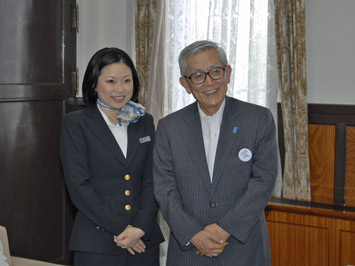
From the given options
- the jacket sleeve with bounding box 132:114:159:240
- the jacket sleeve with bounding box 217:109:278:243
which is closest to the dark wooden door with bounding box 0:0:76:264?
the jacket sleeve with bounding box 132:114:159:240

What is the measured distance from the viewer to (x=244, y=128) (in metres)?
2.20

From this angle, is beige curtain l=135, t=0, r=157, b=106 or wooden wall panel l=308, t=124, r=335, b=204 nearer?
wooden wall panel l=308, t=124, r=335, b=204

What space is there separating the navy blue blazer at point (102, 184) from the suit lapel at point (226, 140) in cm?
38

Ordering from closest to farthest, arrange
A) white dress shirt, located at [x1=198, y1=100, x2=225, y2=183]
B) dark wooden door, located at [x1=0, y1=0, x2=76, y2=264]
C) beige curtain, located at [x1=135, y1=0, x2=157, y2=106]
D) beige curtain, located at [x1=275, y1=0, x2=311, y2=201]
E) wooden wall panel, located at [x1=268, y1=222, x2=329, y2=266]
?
white dress shirt, located at [x1=198, y1=100, x2=225, y2=183] < dark wooden door, located at [x1=0, y1=0, x2=76, y2=264] < wooden wall panel, located at [x1=268, y1=222, x2=329, y2=266] < beige curtain, located at [x1=275, y1=0, x2=311, y2=201] < beige curtain, located at [x1=135, y1=0, x2=157, y2=106]

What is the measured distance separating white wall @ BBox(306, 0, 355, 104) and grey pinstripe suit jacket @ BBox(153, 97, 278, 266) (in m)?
1.78

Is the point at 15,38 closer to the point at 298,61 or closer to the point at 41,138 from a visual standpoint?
the point at 41,138

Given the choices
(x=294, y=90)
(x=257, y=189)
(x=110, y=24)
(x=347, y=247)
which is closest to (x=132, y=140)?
(x=257, y=189)

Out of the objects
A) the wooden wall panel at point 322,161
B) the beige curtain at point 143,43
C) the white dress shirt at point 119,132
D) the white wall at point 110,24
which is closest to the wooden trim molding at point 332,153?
the wooden wall panel at point 322,161

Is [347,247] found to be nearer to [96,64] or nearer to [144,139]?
[144,139]

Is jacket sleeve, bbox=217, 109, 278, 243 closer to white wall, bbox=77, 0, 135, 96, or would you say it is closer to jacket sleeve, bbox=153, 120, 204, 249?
jacket sleeve, bbox=153, 120, 204, 249

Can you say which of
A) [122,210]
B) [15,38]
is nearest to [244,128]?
[122,210]

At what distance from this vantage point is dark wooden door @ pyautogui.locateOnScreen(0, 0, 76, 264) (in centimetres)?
353

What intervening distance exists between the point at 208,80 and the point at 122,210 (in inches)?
27.0

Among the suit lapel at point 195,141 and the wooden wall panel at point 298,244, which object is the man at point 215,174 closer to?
the suit lapel at point 195,141
